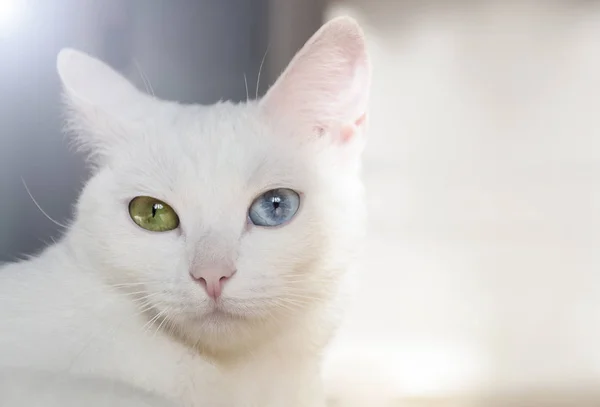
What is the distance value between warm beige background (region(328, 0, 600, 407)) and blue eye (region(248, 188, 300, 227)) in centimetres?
27

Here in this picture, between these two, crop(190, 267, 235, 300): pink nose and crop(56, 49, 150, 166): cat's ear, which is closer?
crop(190, 267, 235, 300): pink nose

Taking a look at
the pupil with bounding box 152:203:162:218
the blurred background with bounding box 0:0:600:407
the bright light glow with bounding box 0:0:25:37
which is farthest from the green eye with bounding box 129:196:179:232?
the bright light glow with bounding box 0:0:25:37

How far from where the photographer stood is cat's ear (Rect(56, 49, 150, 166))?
917 mm

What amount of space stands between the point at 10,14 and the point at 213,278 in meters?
0.57

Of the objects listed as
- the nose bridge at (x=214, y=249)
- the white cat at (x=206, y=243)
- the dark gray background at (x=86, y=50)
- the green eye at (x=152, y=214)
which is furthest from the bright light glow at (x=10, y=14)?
the nose bridge at (x=214, y=249)

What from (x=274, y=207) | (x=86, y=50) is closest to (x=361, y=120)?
(x=274, y=207)

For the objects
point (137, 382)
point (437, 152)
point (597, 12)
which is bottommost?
point (137, 382)

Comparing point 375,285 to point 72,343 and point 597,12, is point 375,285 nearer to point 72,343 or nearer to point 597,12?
point 72,343

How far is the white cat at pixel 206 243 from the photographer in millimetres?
797

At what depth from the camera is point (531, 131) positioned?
1.19 meters

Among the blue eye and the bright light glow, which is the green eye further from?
the bright light glow

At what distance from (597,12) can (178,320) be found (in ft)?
3.14

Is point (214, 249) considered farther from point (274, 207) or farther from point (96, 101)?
point (96, 101)

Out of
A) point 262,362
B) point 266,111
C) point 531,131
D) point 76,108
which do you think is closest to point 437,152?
point 531,131
